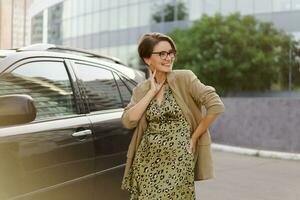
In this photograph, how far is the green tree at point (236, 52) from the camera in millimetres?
35125

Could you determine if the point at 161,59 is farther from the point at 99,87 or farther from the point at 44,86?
the point at 99,87

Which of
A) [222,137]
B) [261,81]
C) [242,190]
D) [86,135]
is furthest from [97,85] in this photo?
[261,81]

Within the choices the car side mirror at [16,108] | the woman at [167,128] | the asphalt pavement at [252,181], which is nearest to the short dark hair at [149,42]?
the woman at [167,128]

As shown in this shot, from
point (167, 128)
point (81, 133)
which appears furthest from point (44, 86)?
point (167, 128)

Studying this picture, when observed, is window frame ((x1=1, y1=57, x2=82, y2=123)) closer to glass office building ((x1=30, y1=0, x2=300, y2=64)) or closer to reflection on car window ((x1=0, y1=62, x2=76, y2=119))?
reflection on car window ((x1=0, y1=62, x2=76, y2=119))

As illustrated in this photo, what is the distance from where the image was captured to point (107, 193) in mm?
3822

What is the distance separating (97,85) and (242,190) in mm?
3934

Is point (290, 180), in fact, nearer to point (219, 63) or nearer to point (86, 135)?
point (86, 135)

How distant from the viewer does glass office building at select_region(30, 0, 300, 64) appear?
38188 millimetres

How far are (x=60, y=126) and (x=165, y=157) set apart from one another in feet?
2.42

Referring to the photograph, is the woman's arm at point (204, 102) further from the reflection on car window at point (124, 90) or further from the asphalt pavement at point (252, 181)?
the asphalt pavement at point (252, 181)

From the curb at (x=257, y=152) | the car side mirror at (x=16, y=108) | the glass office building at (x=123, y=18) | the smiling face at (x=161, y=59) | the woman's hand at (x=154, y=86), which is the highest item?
the glass office building at (x=123, y=18)

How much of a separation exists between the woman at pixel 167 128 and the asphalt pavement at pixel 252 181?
3679 mm

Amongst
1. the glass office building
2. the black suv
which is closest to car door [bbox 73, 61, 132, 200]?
the black suv
